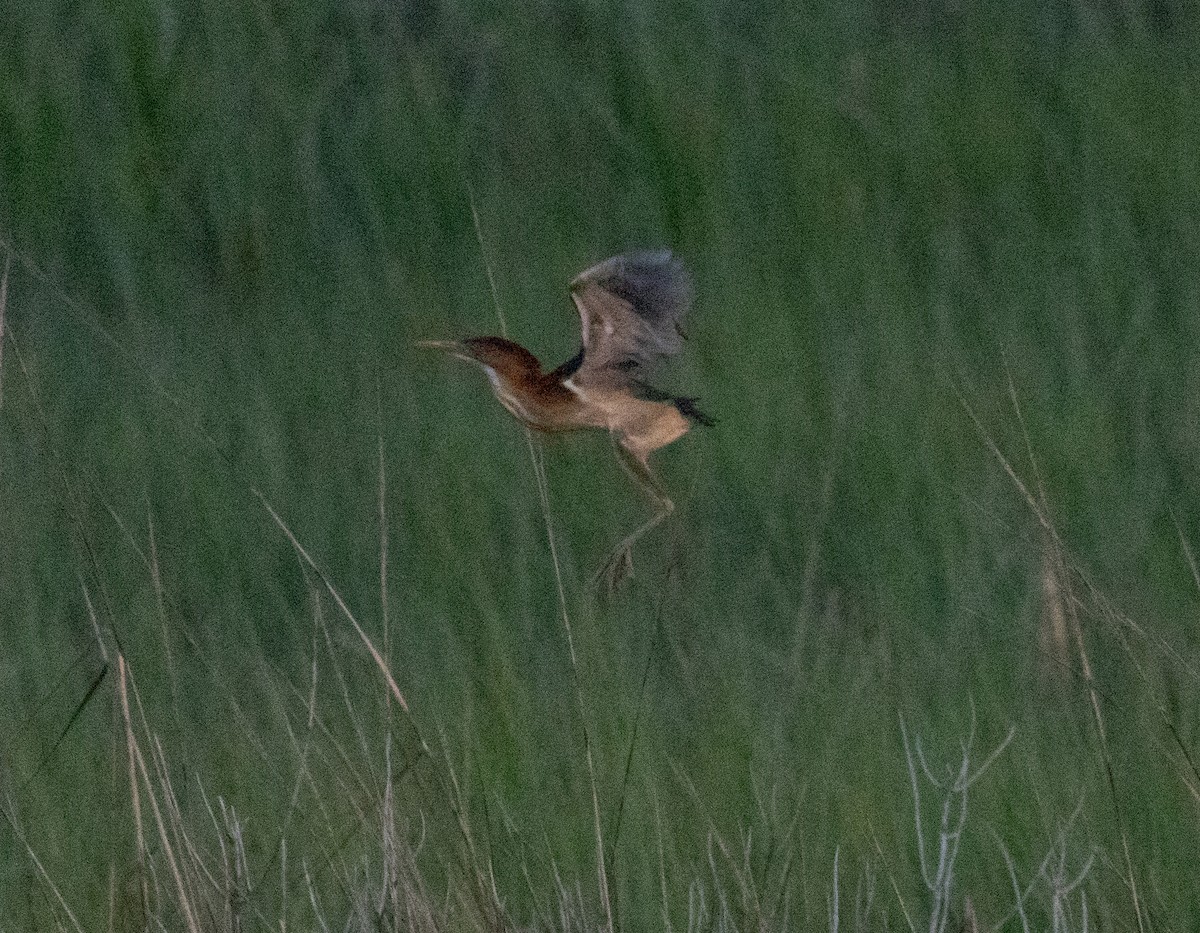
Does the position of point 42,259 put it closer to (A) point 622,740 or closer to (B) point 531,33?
(B) point 531,33

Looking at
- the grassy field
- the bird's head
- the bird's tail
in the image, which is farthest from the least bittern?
the grassy field

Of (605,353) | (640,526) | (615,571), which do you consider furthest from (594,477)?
(605,353)

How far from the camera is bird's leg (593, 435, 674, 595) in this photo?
2.44m

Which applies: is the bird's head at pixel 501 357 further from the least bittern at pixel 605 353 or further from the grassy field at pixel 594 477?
the grassy field at pixel 594 477

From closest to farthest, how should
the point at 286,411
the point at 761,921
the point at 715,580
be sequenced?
the point at 761,921 → the point at 715,580 → the point at 286,411

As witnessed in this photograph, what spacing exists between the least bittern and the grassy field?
0.25 meters

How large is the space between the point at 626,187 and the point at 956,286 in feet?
1.75

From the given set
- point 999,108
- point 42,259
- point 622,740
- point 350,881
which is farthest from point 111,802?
point 999,108

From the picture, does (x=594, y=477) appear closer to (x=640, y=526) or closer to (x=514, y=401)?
(x=640, y=526)

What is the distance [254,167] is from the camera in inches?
118

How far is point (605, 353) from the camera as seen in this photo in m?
2.22

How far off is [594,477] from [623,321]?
46cm

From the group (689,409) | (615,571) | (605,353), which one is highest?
(605,353)

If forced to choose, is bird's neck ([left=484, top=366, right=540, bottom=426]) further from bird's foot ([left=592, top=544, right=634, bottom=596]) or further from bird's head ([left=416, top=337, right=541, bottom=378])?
→ bird's foot ([left=592, top=544, right=634, bottom=596])
